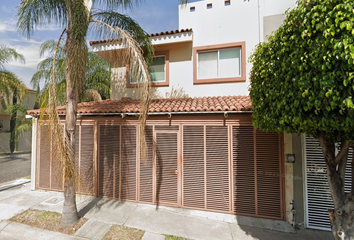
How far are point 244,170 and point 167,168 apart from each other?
2.68 m

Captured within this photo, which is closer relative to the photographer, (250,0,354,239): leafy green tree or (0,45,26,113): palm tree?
(250,0,354,239): leafy green tree

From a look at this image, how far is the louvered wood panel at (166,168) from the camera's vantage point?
17.8ft

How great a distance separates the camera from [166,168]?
5.50 meters

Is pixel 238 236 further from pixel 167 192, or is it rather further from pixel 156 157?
pixel 156 157

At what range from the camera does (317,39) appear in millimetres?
2467

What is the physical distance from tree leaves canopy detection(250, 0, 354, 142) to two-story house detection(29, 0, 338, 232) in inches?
68.5

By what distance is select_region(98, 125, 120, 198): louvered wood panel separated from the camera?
5.85 m

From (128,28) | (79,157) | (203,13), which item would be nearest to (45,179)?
(79,157)

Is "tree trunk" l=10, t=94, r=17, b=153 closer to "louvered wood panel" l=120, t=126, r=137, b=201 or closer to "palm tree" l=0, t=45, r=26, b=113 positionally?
"palm tree" l=0, t=45, r=26, b=113

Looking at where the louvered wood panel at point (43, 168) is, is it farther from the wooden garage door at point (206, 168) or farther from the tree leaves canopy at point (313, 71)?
the tree leaves canopy at point (313, 71)

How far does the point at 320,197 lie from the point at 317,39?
4806 mm

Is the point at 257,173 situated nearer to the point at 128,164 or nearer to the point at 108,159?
the point at 128,164

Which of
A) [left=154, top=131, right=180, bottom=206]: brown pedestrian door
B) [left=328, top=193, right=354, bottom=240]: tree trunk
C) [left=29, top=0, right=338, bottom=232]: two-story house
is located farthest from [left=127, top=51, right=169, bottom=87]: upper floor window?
[left=328, top=193, right=354, bottom=240]: tree trunk

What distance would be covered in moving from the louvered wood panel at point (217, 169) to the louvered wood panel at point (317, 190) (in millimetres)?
2467
